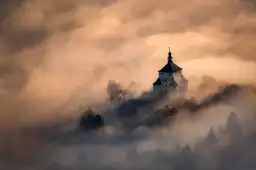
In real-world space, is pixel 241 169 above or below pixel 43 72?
below

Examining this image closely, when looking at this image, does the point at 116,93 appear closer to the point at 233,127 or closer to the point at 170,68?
the point at 170,68

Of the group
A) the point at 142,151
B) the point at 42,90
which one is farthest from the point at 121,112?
the point at 42,90

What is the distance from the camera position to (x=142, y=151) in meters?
2.74

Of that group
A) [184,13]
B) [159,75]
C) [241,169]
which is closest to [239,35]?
[184,13]

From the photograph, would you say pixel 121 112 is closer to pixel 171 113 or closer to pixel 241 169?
pixel 171 113

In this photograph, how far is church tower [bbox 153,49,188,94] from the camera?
2.71 meters

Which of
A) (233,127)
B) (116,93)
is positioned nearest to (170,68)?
(116,93)

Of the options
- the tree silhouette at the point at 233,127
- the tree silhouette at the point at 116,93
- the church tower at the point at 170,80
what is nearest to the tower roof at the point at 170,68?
the church tower at the point at 170,80

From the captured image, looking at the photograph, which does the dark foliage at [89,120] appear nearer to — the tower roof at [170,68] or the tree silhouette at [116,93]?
the tree silhouette at [116,93]

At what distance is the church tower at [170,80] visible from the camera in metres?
2.71

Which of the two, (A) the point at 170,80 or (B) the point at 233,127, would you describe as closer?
(A) the point at 170,80

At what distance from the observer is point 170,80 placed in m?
2.70

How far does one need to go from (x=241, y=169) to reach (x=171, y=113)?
1.73 ft

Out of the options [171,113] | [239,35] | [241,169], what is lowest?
[241,169]
